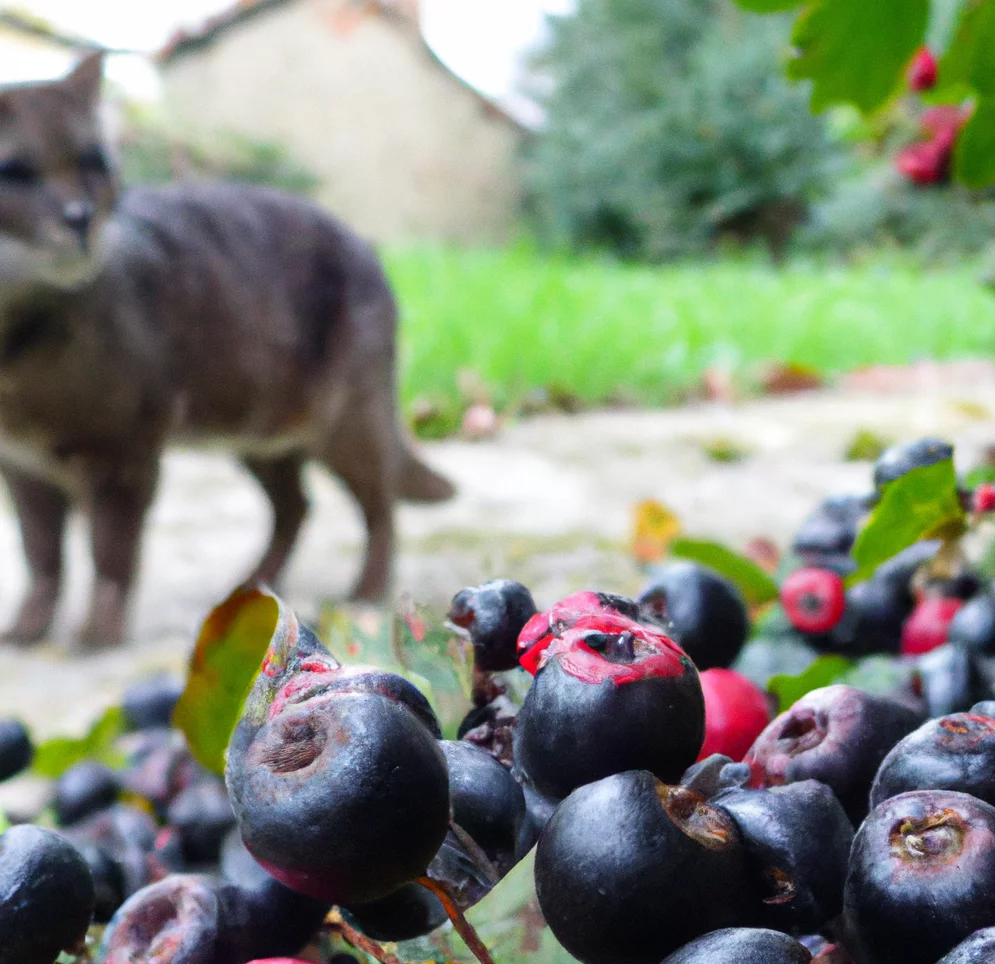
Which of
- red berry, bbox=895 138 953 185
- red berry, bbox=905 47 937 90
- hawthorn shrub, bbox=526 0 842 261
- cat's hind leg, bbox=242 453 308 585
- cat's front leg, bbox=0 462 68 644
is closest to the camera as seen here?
red berry, bbox=905 47 937 90

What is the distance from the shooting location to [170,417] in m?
2.23

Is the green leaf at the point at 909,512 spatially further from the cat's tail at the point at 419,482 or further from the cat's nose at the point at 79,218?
the cat's tail at the point at 419,482

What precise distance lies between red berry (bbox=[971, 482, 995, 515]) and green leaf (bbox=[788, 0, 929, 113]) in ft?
1.09

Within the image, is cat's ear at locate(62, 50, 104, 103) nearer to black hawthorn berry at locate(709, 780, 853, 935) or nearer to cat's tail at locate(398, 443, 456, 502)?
cat's tail at locate(398, 443, 456, 502)

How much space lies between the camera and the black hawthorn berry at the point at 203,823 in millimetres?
661

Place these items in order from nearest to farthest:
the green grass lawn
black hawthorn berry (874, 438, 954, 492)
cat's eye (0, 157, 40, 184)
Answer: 1. black hawthorn berry (874, 438, 954, 492)
2. cat's eye (0, 157, 40, 184)
3. the green grass lawn

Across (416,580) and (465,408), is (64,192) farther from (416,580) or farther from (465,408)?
(465,408)

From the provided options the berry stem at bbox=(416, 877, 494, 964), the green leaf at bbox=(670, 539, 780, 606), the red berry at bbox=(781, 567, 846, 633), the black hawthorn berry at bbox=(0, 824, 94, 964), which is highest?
the berry stem at bbox=(416, 877, 494, 964)

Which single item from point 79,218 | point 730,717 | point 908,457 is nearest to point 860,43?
point 908,457

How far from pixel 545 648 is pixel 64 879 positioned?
0.66 ft

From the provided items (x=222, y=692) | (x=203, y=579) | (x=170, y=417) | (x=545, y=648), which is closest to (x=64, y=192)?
(x=170, y=417)

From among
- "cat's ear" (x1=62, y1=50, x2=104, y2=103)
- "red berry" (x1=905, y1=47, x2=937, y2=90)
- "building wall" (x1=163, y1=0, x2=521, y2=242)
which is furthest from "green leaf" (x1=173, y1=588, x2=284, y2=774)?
"building wall" (x1=163, y1=0, x2=521, y2=242)

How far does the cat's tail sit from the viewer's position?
277 centimetres

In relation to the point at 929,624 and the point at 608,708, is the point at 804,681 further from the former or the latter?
the point at 608,708
